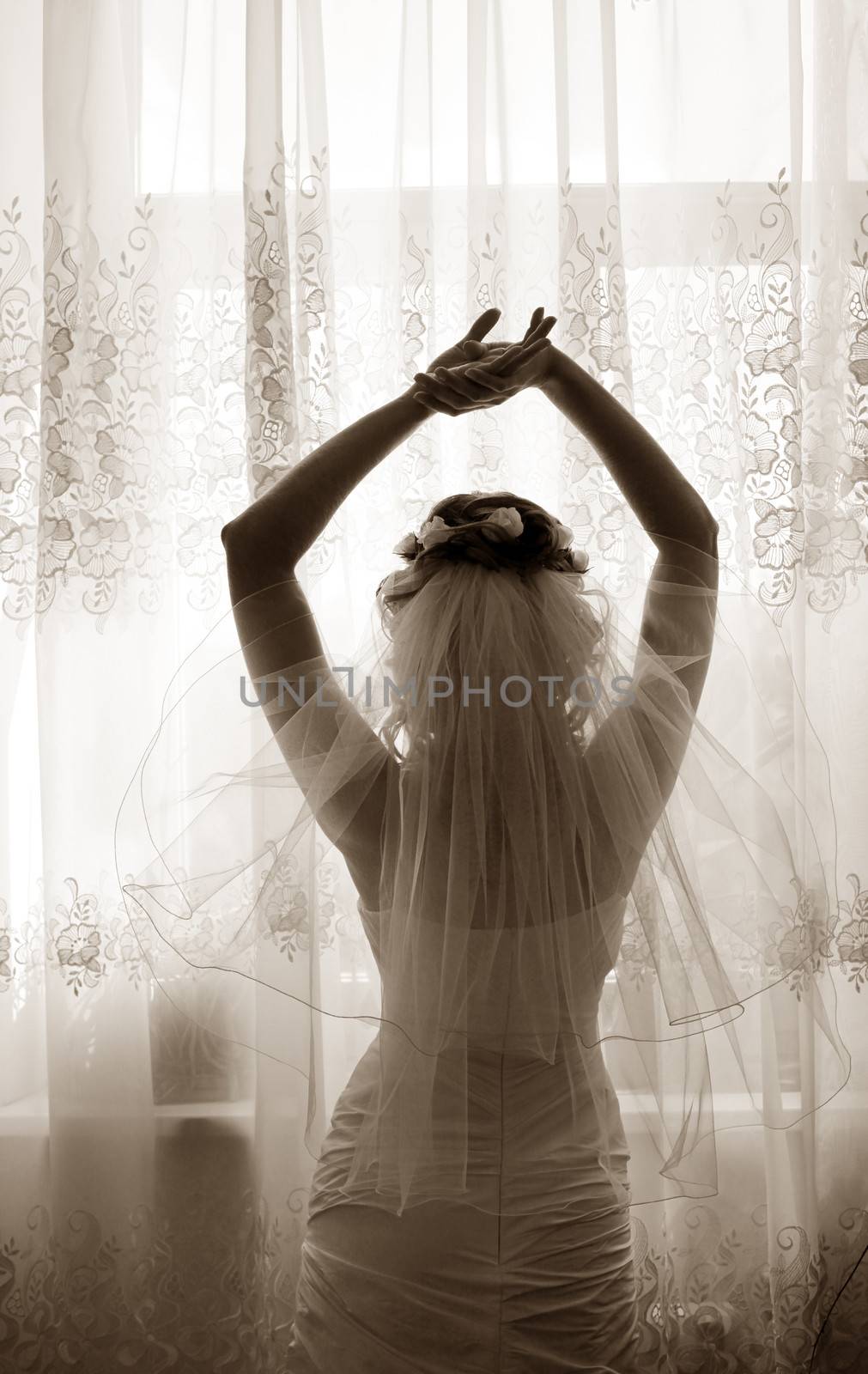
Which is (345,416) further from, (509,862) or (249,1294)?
(249,1294)

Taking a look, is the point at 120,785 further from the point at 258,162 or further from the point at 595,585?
the point at 258,162

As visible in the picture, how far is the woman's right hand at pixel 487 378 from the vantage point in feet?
3.48

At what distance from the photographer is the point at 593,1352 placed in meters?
0.93

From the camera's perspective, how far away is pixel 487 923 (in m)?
0.93

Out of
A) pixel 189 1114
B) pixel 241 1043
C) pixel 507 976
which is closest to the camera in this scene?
pixel 507 976

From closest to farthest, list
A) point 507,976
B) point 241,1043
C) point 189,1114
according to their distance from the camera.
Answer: point 507,976 < point 241,1043 < point 189,1114

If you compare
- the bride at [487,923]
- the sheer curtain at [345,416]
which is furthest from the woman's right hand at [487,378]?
the sheer curtain at [345,416]

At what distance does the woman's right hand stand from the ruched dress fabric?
1.80 feet

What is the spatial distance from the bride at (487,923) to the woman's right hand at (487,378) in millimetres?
130

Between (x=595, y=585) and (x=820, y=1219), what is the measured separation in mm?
1083

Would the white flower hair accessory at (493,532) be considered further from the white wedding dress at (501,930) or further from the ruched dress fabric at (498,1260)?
the ruched dress fabric at (498,1260)

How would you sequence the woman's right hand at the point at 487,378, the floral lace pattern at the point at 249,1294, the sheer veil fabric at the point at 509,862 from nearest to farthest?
the sheer veil fabric at the point at 509,862 < the woman's right hand at the point at 487,378 < the floral lace pattern at the point at 249,1294

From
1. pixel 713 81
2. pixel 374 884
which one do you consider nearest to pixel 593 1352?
pixel 374 884

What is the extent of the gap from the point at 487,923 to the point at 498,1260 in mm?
314
